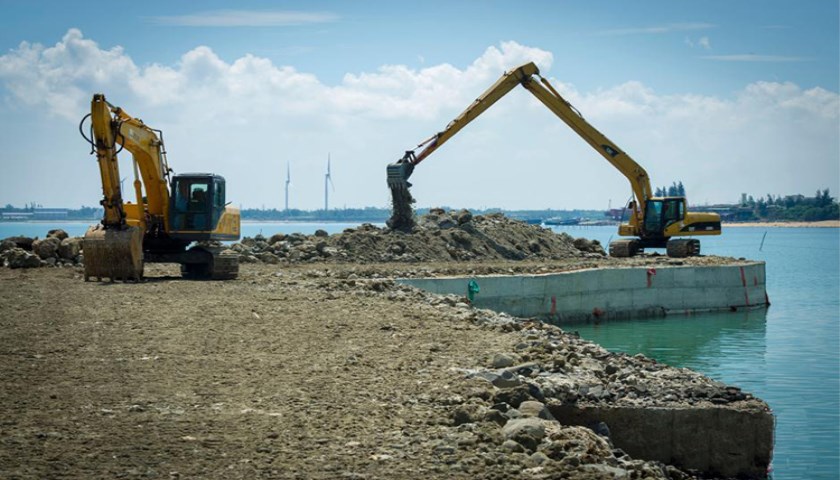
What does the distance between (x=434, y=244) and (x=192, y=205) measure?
10331 mm

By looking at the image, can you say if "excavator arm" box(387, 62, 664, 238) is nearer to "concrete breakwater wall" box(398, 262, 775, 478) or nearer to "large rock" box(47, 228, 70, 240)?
"concrete breakwater wall" box(398, 262, 775, 478)

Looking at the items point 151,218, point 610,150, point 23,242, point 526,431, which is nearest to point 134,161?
point 151,218

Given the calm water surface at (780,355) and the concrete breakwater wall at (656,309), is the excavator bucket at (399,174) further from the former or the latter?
the calm water surface at (780,355)

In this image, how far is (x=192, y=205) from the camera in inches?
880

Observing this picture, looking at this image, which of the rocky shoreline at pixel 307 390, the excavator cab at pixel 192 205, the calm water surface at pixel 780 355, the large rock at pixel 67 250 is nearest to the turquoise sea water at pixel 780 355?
the calm water surface at pixel 780 355

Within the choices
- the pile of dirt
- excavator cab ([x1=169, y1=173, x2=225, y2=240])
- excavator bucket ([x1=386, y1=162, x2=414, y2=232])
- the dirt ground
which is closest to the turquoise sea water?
the dirt ground

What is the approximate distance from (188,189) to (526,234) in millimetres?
15987

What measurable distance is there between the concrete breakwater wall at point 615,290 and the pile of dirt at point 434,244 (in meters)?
4.86

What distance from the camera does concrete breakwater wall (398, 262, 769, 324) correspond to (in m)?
24.8

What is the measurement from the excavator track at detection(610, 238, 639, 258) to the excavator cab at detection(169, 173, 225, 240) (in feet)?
58.2

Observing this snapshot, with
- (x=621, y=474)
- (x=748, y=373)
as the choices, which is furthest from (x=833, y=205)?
(x=621, y=474)

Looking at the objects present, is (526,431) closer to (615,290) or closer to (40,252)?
(615,290)

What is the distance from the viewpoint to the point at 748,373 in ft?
65.5

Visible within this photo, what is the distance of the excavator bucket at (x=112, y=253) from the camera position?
20391 mm
